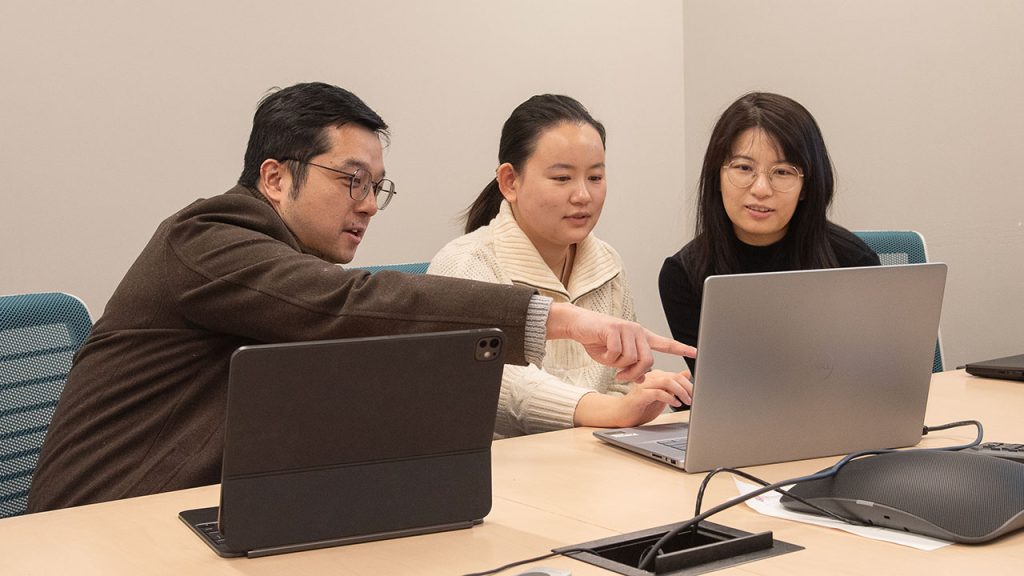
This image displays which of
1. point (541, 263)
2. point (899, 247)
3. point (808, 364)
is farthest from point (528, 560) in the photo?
point (899, 247)

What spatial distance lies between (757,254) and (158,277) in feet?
4.68

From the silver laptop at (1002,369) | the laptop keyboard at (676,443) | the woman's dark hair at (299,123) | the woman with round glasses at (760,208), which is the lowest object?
the silver laptop at (1002,369)

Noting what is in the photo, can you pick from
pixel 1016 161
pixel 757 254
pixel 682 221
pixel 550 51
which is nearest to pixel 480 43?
pixel 550 51

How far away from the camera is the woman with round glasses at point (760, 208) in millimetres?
2363

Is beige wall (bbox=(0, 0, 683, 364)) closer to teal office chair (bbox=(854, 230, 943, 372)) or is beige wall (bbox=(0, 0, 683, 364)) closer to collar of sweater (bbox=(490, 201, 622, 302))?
collar of sweater (bbox=(490, 201, 622, 302))

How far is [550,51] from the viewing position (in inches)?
147

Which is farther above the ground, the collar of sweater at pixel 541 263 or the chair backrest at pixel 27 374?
the collar of sweater at pixel 541 263

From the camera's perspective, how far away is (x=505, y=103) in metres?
3.60

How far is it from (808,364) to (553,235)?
0.86 metres

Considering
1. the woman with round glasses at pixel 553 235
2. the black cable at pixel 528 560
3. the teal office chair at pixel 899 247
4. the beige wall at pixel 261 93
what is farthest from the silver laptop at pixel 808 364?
the beige wall at pixel 261 93

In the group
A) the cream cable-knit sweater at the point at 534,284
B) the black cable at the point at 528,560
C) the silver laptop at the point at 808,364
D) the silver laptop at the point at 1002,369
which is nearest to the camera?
the black cable at the point at 528,560

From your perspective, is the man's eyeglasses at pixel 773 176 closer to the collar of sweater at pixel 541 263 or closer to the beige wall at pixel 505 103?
the collar of sweater at pixel 541 263

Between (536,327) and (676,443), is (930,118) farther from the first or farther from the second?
(536,327)

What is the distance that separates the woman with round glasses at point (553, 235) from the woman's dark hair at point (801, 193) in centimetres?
25
